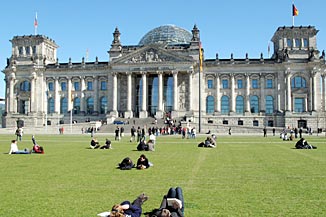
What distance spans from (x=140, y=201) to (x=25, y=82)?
328 feet

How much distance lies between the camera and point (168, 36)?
A: 108125mm

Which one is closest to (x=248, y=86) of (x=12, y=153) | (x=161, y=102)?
(x=161, y=102)

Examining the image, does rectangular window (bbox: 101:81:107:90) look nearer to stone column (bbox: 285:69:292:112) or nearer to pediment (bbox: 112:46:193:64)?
pediment (bbox: 112:46:193:64)

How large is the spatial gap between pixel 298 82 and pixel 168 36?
121ft

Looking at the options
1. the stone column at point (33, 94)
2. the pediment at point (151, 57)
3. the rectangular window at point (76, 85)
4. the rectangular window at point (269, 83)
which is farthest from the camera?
the rectangular window at point (76, 85)

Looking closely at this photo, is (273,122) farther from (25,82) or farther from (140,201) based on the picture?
(140,201)

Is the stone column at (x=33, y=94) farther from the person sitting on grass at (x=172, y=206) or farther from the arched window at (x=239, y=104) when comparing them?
the person sitting on grass at (x=172, y=206)

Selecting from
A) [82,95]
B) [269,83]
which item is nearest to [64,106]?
[82,95]

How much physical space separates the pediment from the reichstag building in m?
0.23

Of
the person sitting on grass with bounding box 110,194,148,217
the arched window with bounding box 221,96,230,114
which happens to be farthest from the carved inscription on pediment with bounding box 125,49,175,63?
the person sitting on grass with bounding box 110,194,148,217

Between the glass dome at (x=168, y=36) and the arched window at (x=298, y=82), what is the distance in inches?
1227

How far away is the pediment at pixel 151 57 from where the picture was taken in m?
92.7

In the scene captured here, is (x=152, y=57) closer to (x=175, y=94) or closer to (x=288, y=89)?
(x=175, y=94)

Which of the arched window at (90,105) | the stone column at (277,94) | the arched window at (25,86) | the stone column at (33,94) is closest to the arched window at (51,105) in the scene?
the stone column at (33,94)
